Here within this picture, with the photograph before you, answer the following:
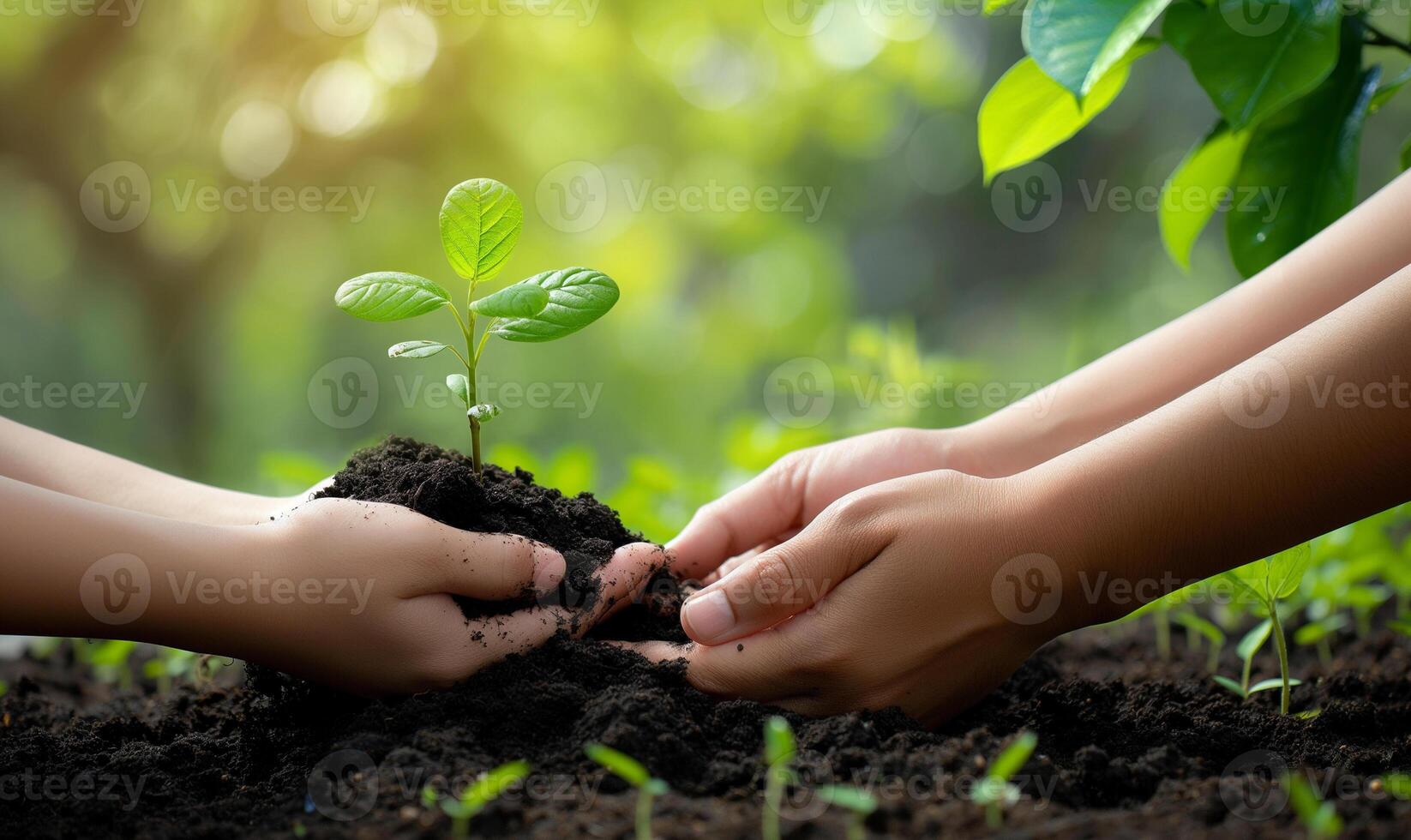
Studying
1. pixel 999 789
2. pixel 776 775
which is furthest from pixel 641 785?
pixel 999 789

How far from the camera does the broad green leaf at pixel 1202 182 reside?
1.47m

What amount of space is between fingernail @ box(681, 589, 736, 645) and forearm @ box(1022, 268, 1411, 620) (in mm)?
337

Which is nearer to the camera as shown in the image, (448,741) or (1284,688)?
(448,741)

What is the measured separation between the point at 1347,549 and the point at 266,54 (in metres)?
3.67

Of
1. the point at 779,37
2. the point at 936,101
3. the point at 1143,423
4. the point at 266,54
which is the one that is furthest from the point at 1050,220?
the point at 1143,423

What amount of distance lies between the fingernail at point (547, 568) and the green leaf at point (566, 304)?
0.23 m

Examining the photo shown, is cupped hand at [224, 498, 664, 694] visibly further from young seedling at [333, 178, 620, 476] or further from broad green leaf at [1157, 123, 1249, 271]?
broad green leaf at [1157, 123, 1249, 271]

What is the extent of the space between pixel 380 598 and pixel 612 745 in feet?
0.88

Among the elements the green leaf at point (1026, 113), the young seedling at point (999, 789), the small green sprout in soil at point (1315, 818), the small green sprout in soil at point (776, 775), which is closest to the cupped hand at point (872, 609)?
the small green sprout in soil at point (776, 775)

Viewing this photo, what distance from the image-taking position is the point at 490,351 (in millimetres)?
5047

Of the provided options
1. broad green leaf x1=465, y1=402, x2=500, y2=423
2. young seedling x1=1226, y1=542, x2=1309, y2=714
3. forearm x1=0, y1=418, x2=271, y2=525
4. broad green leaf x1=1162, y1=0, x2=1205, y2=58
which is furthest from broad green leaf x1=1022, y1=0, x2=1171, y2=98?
forearm x1=0, y1=418, x2=271, y2=525

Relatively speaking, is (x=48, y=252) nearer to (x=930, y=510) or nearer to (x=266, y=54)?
(x=266, y=54)

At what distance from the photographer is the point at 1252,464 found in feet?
2.98

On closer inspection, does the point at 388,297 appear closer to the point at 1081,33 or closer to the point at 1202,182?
the point at 1081,33
